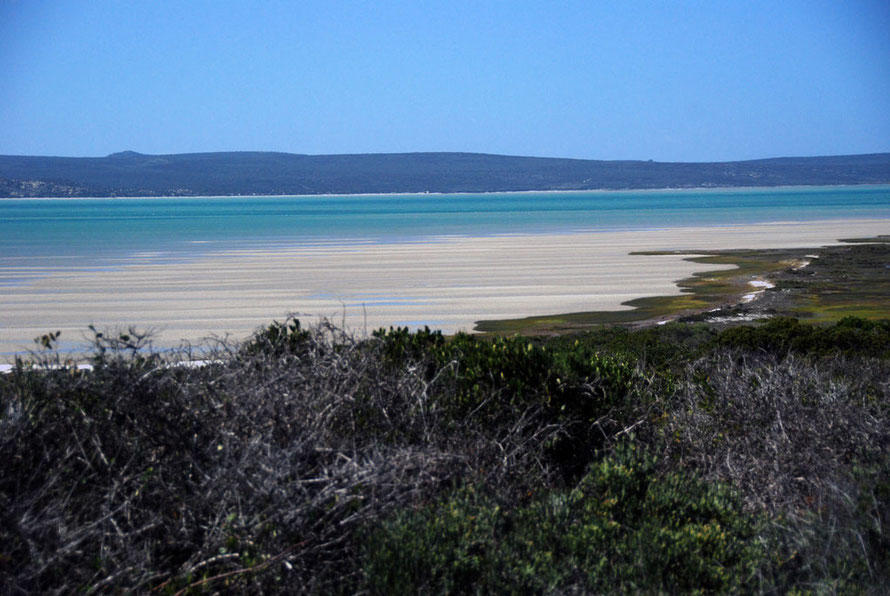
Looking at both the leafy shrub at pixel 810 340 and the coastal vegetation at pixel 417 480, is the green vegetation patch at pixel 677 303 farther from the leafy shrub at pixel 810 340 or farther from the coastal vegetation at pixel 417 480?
the coastal vegetation at pixel 417 480

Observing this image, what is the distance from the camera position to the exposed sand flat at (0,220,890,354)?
19203mm

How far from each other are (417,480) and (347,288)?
66.4 feet

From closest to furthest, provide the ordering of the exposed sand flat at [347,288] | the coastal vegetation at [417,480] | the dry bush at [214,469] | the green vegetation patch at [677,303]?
the dry bush at [214,469], the coastal vegetation at [417,480], the green vegetation patch at [677,303], the exposed sand flat at [347,288]

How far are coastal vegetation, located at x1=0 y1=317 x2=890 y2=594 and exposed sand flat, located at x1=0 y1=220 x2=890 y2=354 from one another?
281 inches

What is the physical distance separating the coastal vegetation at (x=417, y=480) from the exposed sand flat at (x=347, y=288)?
23.4 ft

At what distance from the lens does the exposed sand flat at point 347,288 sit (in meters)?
19.2

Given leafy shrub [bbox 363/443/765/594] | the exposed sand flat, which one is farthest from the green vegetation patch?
leafy shrub [bbox 363/443/765/594]

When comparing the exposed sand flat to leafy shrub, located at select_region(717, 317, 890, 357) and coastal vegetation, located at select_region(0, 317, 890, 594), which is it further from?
coastal vegetation, located at select_region(0, 317, 890, 594)

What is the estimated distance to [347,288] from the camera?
2498 cm

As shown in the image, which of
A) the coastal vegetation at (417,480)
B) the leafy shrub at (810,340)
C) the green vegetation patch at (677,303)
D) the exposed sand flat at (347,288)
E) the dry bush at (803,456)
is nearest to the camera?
the coastal vegetation at (417,480)

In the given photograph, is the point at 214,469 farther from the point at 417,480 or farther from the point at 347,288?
the point at 347,288

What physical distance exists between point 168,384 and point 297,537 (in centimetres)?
143

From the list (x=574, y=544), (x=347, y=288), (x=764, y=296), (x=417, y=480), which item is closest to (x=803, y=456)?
(x=574, y=544)

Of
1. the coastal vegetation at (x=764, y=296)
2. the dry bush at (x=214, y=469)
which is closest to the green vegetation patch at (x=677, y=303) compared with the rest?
the coastal vegetation at (x=764, y=296)
